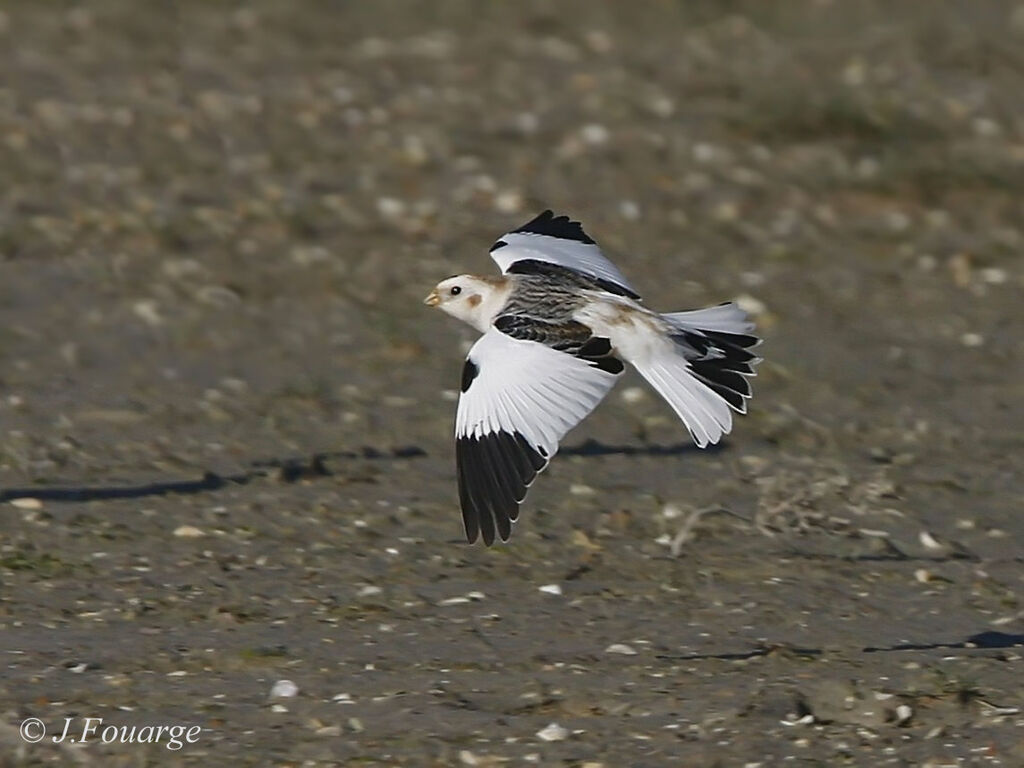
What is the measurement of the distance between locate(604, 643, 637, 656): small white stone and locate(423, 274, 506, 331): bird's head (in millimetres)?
1096

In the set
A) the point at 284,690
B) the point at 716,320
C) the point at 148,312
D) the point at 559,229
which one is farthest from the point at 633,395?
the point at 284,690

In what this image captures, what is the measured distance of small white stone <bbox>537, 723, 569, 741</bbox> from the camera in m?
4.65

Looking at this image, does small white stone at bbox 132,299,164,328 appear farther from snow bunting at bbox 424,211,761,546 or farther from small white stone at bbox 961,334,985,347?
small white stone at bbox 961,334,985,347

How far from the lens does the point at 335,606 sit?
18.4 feet

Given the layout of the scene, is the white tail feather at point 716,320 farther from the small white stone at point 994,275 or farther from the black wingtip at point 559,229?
the small white stone at point 994,275

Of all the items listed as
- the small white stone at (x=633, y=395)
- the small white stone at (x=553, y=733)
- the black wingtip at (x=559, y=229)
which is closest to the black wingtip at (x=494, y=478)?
the small white stone at (x=553, y=733)

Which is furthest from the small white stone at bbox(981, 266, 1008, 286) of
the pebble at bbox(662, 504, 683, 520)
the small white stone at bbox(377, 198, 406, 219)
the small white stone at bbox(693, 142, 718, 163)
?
the pebble at bbox(662, 504, 683, 520)

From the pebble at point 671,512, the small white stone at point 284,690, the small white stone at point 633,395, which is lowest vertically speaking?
the small white stone at point 284,690

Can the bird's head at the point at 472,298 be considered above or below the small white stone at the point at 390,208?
below

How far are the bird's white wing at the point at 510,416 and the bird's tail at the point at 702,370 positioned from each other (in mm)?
321

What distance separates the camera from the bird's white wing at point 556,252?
20.5ft

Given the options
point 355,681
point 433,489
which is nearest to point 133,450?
point 433,489

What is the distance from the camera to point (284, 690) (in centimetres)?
489

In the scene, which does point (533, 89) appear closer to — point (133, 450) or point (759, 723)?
point (133, 450)
